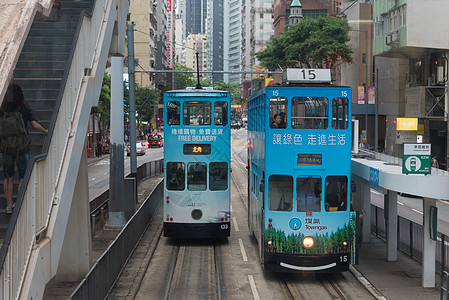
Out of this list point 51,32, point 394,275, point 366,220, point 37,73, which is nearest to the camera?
point 37,73

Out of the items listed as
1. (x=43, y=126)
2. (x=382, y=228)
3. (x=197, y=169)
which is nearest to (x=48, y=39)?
(x=43, y=126)

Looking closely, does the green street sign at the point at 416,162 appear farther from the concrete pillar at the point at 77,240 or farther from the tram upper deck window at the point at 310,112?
the concrete pillar at the point at 77,240

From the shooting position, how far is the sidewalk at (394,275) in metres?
14.6

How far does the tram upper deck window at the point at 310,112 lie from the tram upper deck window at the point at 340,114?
0.20 m

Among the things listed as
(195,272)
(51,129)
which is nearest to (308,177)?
(195,272)

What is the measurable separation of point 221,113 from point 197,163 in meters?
1.83

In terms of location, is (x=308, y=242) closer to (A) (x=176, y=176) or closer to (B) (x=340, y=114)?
(B) (x=340, y=114)

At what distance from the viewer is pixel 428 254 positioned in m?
15.0

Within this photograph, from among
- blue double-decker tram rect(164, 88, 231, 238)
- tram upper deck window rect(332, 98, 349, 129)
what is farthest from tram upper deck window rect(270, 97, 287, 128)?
blue double-decker tram rect(164, 88, 231, 238)

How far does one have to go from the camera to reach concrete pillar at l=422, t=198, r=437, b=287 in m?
15.0

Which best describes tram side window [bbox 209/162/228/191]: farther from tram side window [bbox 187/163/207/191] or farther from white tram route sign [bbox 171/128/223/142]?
white tram route sign [bbox 171/128/223/142]

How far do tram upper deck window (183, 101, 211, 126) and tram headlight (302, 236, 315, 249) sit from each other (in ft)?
19.8

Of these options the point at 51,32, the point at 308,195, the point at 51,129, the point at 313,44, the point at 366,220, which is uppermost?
the point at 313,44

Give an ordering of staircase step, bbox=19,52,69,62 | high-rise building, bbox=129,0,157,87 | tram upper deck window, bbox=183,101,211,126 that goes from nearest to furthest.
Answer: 1. staircase step, bbox=19,52,69,62
2. tram upper deck window, bbox=183,101,211,126
3. high-rise building, bbox=129,0,157,87
